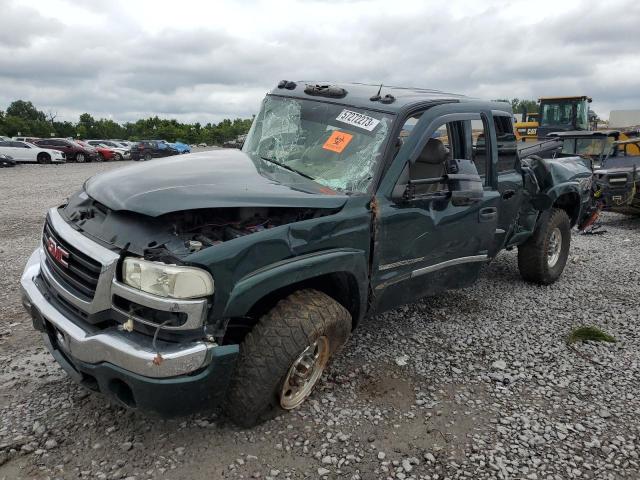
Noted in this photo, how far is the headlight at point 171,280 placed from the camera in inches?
95.0

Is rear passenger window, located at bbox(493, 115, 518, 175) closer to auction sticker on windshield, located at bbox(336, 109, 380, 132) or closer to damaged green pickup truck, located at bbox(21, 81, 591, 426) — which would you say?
damaged green pickup truck, located at bbox(21, 81, 591, 426)

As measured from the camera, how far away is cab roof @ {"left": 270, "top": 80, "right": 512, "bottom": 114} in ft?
12.0

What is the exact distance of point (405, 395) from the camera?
3.49m

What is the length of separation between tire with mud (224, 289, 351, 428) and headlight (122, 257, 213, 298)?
505 mm

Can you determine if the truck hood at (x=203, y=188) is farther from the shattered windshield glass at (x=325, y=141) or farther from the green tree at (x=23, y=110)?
the green tree at (x=23, y=110)

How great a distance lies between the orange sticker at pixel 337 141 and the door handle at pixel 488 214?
4.34 ft

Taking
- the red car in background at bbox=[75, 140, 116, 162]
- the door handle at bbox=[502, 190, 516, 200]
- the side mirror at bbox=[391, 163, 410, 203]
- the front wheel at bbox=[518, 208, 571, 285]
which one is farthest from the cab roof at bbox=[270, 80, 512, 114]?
the red car in background at bbox=[75, 140, 116, 162]

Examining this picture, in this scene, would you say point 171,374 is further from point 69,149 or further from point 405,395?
point 69,149

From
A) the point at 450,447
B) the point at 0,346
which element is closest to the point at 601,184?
the point at 450,447

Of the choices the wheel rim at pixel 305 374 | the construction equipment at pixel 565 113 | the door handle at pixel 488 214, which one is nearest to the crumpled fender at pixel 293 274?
the wheel rim at pixel 305 374

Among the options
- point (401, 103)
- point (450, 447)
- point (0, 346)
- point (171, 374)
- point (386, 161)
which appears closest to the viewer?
point (171, 374)

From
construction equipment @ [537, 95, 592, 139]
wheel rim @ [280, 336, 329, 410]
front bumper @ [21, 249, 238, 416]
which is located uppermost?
construction equipment @ [537, 95, 592, 139]

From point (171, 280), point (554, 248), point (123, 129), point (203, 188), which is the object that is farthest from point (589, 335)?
point (123, 129)

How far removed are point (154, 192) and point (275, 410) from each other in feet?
4.76
